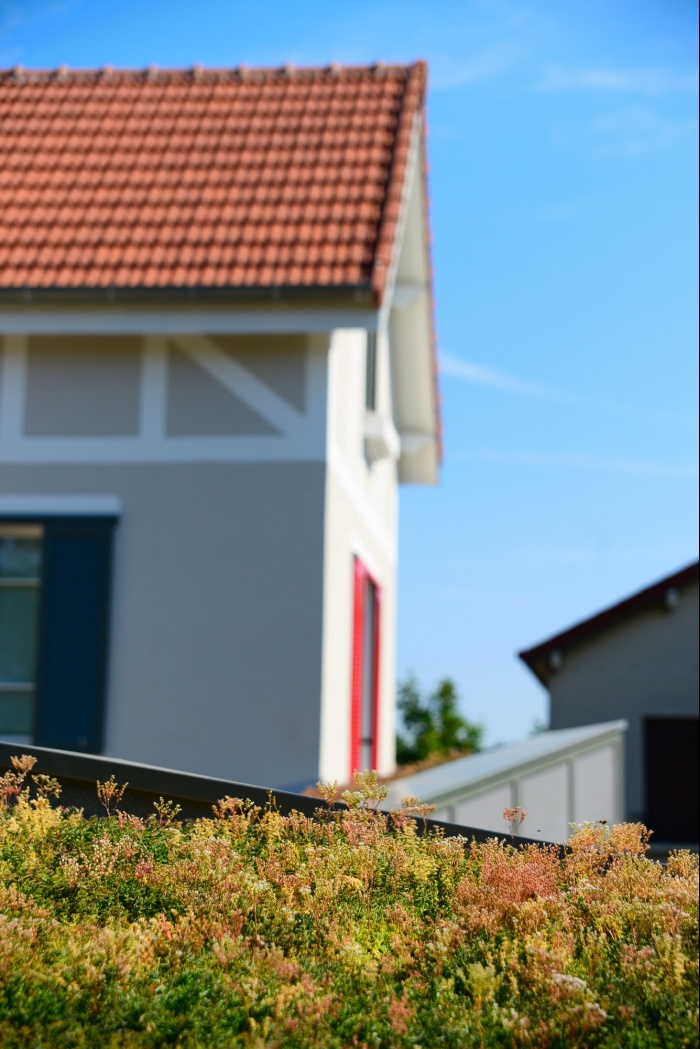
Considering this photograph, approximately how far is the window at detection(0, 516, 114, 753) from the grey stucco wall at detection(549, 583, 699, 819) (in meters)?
11.5

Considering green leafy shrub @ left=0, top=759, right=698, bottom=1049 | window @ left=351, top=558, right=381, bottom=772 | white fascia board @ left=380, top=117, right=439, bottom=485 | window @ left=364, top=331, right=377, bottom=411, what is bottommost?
green leafy shrub @ left=0, top=759, right=698, bottom=1049

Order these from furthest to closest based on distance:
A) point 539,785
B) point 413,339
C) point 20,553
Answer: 1. point 413,339
2. point 539,785
3. point 20,553

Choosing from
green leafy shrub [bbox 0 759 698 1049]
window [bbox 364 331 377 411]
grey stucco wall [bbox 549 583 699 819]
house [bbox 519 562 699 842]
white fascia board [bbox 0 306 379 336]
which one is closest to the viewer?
green leafy shrub [bbox 0 759 698 1049]

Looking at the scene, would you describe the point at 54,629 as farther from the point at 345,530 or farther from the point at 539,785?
the point at 539,785

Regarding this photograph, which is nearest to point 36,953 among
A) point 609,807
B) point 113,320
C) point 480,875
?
point 480,875

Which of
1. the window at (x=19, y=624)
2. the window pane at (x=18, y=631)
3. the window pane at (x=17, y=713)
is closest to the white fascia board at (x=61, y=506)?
the window at (x=19, y=624)

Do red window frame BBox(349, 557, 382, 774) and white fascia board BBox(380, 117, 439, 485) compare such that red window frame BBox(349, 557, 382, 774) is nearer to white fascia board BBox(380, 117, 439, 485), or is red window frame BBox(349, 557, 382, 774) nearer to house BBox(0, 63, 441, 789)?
house BBox(0, 63, 441, 789)

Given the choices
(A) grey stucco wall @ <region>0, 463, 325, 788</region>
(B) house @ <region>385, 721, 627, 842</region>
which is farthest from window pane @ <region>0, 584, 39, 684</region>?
(B) house @ <region>385, 721, 627, 842</region>

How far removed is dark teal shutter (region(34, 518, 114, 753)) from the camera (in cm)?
1051

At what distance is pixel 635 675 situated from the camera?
20.6 metres

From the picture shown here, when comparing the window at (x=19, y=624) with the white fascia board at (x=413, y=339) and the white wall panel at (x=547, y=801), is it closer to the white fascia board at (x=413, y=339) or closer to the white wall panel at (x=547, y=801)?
the white fascia board at (x=413, y=339)

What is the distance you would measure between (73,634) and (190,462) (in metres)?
1.69

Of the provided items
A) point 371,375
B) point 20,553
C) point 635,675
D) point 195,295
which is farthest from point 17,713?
point 635,675

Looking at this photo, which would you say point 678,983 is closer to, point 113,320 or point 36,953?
point 36,953
